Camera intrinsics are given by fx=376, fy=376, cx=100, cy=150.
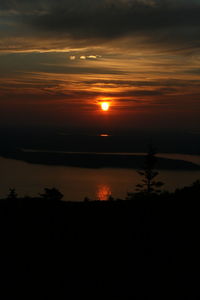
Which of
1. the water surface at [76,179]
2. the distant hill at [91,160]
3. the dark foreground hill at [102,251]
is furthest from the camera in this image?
the distant hill at [91,160]

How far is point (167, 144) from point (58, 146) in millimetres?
46842

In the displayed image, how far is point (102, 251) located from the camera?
33.2 ft

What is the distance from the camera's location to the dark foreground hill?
8.47 metres

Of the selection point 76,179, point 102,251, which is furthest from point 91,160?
point 102,251

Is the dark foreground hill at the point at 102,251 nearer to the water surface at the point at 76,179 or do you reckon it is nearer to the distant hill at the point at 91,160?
the water surface at the point at 76,179

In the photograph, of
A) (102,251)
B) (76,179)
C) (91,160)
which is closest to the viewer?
(102,251)

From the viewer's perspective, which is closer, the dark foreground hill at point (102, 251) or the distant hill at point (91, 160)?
the dark foreground hill at point (102, 251)

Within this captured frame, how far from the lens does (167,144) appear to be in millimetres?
152250

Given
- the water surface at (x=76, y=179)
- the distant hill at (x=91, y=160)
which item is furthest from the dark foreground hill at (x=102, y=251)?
the distant hill at (x=91, y=160)

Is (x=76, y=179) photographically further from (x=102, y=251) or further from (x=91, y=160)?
(x=102, y=251)

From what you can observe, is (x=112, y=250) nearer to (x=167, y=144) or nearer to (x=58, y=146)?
(x=167, y=144)

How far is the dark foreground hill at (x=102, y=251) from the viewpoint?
8.47 metres

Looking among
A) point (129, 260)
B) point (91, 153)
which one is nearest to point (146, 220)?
point (129, 260)

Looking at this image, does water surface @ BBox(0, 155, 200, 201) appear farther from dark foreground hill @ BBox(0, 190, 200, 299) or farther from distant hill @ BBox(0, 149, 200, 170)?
dark foreground hill @ BBox(0, 190, 200, 299)
